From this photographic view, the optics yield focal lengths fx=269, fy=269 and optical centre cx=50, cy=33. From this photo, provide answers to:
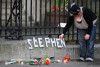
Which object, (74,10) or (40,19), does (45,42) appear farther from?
(74,10)

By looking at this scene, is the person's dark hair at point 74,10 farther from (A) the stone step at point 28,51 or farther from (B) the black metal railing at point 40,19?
(A) the stone step at point 28,51

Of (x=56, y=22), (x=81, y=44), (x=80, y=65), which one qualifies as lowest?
(x=80, y=65)

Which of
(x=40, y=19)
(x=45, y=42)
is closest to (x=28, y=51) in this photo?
(x=45, y=42)

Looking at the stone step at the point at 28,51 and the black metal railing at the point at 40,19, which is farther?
the black metal railing at the point at 40,19

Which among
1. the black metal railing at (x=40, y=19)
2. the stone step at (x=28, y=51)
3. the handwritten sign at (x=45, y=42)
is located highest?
the black metal railing at (x=40, y=19)

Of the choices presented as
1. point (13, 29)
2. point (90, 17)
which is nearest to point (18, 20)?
point (13, 29)

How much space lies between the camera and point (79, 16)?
21.8ft

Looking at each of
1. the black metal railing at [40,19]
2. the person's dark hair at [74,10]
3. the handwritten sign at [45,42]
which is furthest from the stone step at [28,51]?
the person's dark hair at [74,10]

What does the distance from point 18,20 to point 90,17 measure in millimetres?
2099

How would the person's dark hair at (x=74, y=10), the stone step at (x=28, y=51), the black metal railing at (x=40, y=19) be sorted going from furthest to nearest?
the black metal railing at (x=40, y=19)
the stone step at (x=28, y=51)
the person's dark hair at (x=74, y=10)

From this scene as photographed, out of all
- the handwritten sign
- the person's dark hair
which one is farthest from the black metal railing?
the person's dark hair

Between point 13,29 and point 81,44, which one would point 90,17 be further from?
point 13,29

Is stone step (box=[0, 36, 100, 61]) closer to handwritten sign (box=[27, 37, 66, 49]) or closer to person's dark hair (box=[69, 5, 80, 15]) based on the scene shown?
handwritten sign (box=[27, 37, 66, 49])

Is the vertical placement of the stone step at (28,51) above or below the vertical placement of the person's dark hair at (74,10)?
below
